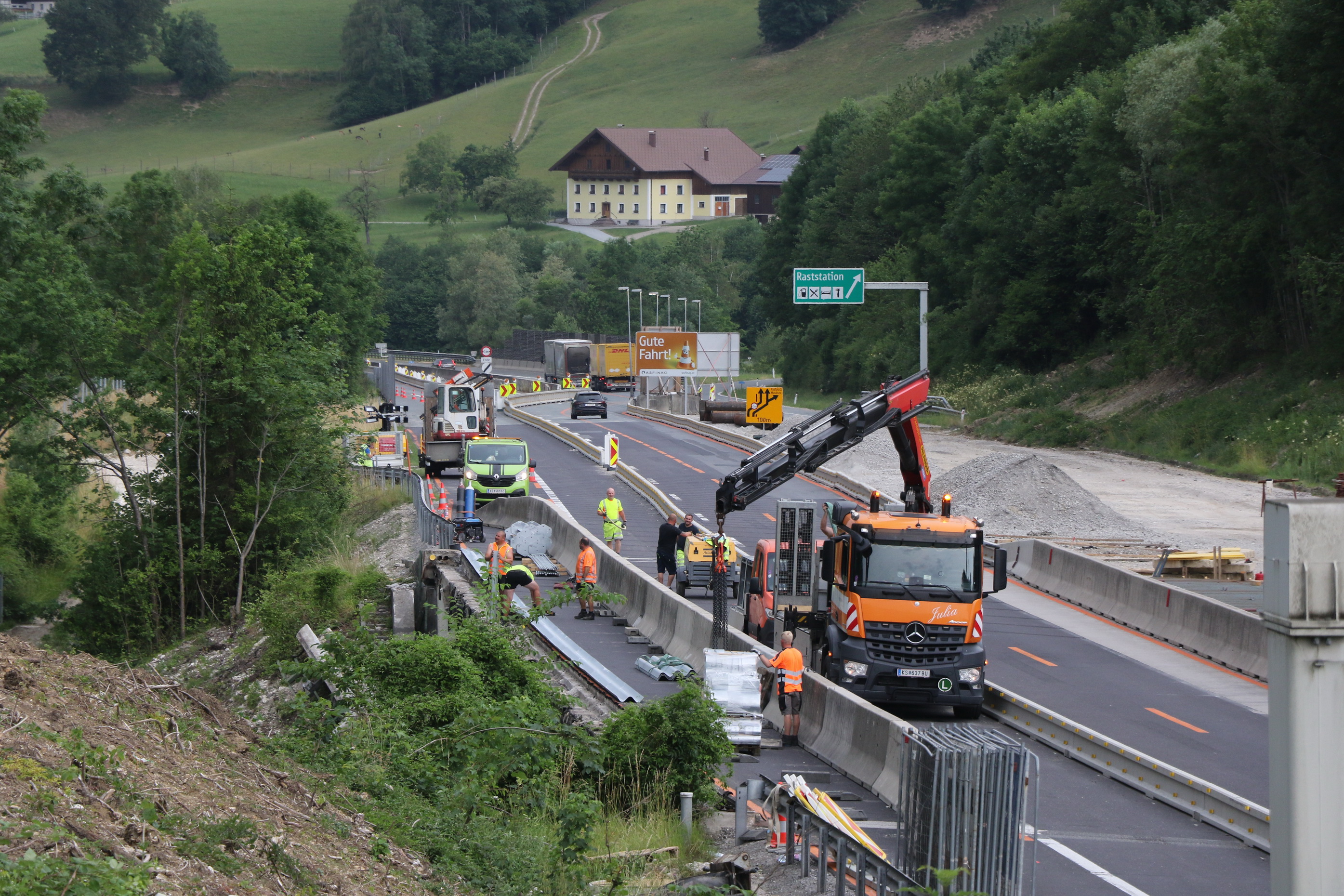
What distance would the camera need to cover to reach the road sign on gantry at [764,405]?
52.4 metres

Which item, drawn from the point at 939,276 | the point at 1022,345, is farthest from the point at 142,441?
the point at 939,276

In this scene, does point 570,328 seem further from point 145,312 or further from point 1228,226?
point 145,312

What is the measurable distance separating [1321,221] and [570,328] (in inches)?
3975

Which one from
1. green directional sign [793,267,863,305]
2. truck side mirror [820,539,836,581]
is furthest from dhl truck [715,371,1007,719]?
green directional sign [793,267,863,305]

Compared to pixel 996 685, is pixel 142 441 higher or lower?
higher

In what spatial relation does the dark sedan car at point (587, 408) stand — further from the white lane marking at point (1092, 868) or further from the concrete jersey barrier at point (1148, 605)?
the white lane marking at point (1092, 868)

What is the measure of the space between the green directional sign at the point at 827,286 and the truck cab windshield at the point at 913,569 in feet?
112

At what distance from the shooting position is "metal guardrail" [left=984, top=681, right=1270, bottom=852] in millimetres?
14195

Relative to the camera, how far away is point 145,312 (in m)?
32.8

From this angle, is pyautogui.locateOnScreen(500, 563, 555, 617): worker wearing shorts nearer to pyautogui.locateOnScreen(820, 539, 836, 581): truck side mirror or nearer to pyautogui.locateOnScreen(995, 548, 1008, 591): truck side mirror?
pyautogui.locateOnScreen(820, 539, 836, 581): truck side mirror

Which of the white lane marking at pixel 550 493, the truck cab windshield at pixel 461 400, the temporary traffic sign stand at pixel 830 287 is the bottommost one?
the white lane marking at pixel 550 493

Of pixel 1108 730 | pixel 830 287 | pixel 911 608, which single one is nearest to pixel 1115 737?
pixel 1108 730

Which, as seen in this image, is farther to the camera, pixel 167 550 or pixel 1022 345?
pixel 1022 345

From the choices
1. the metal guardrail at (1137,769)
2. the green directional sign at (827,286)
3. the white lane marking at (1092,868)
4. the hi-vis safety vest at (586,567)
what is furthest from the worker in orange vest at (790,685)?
the green directional sign at (827,286)
